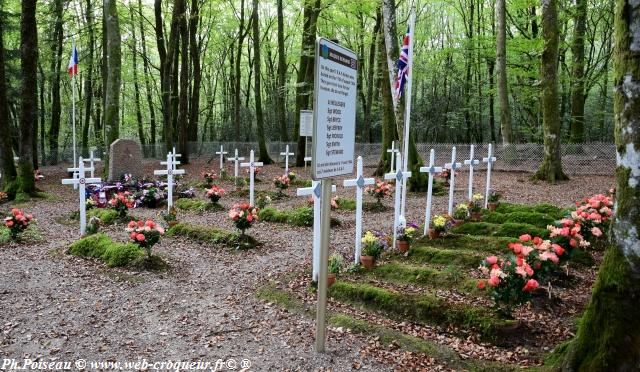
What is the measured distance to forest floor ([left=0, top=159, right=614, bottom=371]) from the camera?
4.04 meters

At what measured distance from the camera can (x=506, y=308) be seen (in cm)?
451

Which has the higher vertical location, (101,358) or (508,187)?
(508,187)

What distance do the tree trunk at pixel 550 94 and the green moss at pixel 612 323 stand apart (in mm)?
11590

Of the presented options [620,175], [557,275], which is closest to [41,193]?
[557,275]

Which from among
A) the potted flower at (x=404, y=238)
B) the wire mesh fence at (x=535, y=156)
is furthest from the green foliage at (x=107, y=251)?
the wire mesh fence at (x=535, y=156)

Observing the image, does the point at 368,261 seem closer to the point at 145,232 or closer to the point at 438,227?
the point at 438,227

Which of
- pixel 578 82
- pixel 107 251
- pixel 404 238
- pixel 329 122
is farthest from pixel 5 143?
pixel 578 82

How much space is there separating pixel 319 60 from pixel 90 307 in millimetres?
4012

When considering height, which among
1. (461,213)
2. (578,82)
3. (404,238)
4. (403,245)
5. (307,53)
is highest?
(307,53)

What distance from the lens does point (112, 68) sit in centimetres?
1549

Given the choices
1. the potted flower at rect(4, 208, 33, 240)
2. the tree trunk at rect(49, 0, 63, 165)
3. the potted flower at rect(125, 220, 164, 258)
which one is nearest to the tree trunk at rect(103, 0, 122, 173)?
the potted flower at rect(4, 208, 33, 240)

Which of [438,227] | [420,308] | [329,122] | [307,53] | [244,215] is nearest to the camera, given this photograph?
[329,122]

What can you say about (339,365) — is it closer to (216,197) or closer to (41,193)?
(216,197)

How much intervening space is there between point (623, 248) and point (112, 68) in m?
16.1
